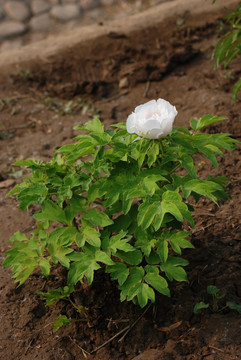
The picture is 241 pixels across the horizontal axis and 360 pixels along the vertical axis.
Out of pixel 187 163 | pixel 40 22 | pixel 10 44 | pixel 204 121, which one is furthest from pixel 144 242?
pixel 40 22

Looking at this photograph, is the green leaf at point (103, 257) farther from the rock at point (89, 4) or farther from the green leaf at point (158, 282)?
the rock at point (89, 4)

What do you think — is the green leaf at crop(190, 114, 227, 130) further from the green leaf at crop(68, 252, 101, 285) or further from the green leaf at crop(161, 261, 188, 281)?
the green leaf at crop(68, 252, 101, 285)

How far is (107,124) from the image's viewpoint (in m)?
4.77

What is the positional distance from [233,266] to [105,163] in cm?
102

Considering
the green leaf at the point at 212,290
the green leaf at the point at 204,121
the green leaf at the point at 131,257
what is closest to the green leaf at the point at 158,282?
the green leaf at the point at 131,257

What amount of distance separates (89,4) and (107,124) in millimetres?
3336

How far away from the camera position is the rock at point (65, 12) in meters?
7.27

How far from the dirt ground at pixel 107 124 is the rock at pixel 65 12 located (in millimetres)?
1745

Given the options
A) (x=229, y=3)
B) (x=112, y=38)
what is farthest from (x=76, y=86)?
(x=229, y=3)

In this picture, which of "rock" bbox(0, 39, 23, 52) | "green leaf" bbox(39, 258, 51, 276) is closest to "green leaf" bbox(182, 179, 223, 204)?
"green leaf" bbox(39, 258, 51, 276)

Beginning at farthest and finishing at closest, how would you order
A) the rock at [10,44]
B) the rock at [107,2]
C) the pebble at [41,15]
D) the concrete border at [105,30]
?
the rock at [107,2] → the pebble at [41,15] → the rock at [10,44] → the concrete border at [105,30]

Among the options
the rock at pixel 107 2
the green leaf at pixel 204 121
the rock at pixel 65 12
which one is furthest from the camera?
the rock at pixel 107 2

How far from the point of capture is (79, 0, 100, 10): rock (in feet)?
24.3

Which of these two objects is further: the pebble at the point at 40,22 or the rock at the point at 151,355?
the pebble at the point at 40,22
